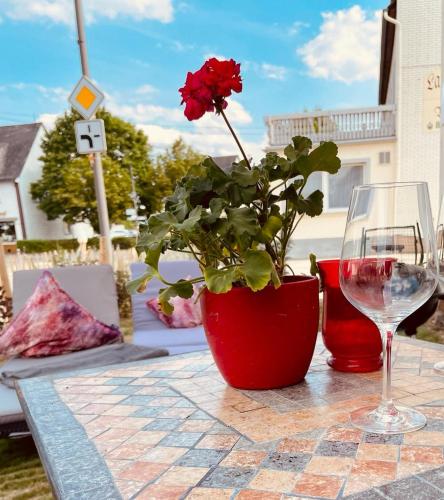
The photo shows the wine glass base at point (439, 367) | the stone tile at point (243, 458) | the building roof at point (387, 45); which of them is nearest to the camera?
the stone tile at point (243, 458)

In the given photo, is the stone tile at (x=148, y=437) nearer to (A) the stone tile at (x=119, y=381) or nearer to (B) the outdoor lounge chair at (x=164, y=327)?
(A) the stone tile at (x=119, y=381)

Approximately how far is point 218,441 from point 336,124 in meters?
10.1

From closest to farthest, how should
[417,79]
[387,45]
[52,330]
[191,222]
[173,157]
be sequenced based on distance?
[191,222] → [52,330] → [417,79] → [387,45] → [173,157]

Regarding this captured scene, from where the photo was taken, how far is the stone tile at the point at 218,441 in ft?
2.09

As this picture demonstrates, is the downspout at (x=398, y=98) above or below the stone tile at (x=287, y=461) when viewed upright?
above

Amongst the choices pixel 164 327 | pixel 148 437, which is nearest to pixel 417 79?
pixel 164 327

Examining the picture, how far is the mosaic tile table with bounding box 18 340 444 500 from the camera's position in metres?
0.53

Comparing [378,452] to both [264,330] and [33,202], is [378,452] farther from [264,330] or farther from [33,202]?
[33,202]

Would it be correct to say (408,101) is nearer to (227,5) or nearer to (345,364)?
(227,5)

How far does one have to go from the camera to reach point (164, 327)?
2.94 meters

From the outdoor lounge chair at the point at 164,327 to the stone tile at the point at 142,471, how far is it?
184 cm

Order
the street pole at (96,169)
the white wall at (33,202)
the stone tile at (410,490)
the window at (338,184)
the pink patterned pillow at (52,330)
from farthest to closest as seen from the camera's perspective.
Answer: the white wall at (33,202)
the window at (338,184)
the street pole at (96,169)
the pink patterned pillow at (52,330)
the stone tile at (410,490)

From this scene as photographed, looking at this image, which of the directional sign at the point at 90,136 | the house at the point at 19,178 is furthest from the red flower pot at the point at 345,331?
the house at the point at 19,178

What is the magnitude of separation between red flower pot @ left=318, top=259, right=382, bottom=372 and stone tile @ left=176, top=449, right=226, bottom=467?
40 centimetres
